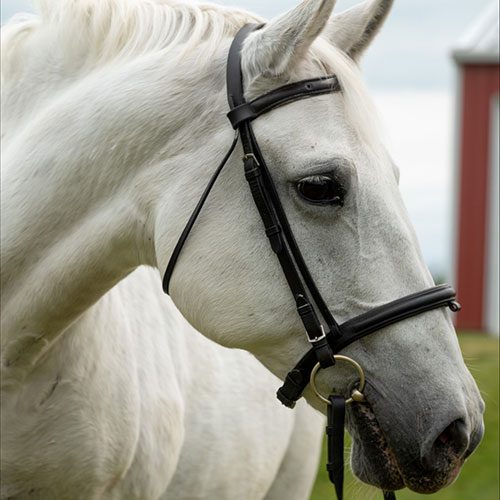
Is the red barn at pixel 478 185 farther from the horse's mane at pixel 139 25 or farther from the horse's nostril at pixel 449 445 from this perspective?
the horse's nostril at pixel 449 445

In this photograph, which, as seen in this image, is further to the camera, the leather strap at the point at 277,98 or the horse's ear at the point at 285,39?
the leather strap at the point at 277,98

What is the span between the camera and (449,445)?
275 centimetres

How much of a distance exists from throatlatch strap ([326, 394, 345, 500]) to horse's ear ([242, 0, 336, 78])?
0.97 meters

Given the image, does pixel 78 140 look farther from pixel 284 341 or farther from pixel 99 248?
pixel 284 341

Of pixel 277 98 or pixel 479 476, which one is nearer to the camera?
pixel 277 98

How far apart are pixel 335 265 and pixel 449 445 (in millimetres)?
583

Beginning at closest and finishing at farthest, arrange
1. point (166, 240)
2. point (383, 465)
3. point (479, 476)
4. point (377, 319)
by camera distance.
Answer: point (377, 319)
point (383, 465)
point (166, 240)
point (479, 476)

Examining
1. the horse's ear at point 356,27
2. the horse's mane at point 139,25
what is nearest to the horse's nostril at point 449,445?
the horse's ear at point 356,27

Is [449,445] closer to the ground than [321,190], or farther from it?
closer to the ground

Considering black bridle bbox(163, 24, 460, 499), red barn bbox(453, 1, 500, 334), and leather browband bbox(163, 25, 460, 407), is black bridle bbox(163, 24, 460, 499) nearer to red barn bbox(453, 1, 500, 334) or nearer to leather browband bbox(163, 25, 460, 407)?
leather browband bbox(163, 25, 460, 407)

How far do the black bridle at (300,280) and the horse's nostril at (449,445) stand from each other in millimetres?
272

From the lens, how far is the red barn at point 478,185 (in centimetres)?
1472

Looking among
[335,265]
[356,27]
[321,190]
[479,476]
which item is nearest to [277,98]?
[321,190]

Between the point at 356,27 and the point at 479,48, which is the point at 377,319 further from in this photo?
the point at 479,48
